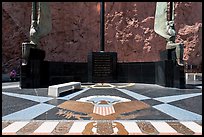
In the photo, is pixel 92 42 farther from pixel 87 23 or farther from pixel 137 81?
pixel 137 81

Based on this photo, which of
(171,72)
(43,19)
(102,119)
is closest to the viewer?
(102,119)

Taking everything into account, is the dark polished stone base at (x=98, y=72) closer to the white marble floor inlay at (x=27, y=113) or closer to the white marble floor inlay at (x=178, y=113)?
the white marble floor inlay at (x=178, y=113)


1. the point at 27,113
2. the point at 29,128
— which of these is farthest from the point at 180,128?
the point at 27,113

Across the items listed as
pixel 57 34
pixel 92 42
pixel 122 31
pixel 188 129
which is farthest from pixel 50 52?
pixel 188 129

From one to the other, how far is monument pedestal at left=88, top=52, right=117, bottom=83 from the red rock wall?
14470 mm

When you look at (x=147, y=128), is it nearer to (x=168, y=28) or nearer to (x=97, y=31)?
(x=168, y=28)

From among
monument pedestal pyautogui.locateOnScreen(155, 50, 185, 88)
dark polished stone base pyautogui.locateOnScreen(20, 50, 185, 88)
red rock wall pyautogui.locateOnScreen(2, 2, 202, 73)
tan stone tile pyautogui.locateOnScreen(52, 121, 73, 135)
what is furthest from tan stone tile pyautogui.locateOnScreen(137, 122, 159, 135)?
red rock wall pyautogui.locateOnScreen(2, 2, 202, 73)

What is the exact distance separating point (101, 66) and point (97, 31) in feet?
58.2

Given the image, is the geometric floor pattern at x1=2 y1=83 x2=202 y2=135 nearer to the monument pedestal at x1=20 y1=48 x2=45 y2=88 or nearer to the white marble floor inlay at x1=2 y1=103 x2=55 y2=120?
the white marble floor inlay at x1=2 y1=103 x2=55 y2=120

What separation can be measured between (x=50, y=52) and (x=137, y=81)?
19.3m

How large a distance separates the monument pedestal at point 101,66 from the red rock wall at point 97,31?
570 inches

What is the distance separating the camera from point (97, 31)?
104ft

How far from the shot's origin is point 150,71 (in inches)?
577

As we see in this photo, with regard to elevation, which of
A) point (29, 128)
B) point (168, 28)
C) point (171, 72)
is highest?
point (168, 28)
